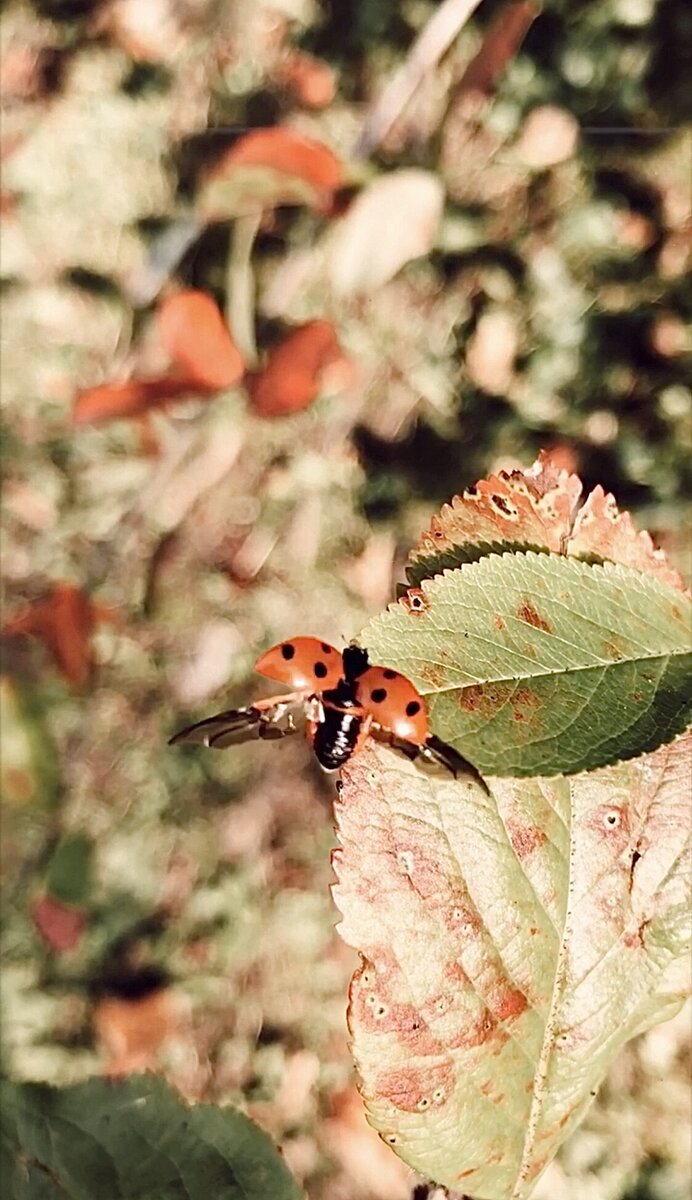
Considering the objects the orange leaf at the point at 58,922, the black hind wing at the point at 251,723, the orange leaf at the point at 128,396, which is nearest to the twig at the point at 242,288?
the orange leaf at the point at 128,396

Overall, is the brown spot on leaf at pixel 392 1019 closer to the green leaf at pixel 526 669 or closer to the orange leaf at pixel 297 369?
the green leaf at pixel 526 669

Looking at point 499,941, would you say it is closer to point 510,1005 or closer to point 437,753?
point 510,1005

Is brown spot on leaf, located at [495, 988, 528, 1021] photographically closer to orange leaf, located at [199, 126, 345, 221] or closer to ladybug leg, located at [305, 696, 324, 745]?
ladybug leg, located at [305, 696, 324, 745]

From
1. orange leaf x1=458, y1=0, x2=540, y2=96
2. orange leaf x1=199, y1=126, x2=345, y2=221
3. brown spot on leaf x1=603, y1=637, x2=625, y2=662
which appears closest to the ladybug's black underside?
brown spot on leaf x1=603, y1=637, x2=625, y2=662

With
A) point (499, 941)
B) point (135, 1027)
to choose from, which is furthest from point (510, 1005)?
point (135, 1027)

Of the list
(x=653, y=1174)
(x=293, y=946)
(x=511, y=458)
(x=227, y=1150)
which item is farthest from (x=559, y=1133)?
(x=511, y=458)

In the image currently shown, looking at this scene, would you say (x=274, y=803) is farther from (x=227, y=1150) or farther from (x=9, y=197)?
(x=9, y=197)
